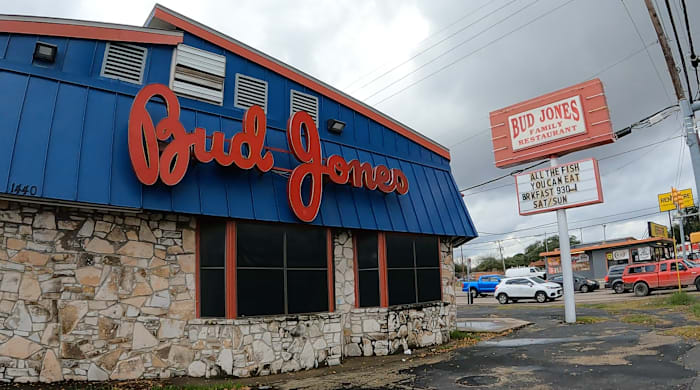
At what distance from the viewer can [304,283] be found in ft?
34.7

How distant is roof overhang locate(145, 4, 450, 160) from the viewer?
1018 cm

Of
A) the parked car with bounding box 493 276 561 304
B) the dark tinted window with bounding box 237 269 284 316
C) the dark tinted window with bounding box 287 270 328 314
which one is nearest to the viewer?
the dark tinted window with bounding box 237 269 284 316

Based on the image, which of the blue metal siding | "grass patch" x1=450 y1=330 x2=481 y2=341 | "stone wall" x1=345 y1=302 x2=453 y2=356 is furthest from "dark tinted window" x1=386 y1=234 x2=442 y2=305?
"grass patch" x1=450 y1=330 x2=481 y2=341

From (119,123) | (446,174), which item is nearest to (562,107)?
(446,174)

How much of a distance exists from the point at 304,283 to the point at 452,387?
397 cm

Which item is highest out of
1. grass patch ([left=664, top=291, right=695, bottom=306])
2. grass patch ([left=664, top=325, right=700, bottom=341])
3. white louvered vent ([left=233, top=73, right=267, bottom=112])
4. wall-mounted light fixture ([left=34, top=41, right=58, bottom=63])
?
white louvered vent ([left=233, top=73, right=267, bottom=112])

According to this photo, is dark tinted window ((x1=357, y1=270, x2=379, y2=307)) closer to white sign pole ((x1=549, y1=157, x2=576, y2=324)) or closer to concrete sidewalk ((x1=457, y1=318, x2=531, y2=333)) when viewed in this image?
concrete sidewalk ((x1=457, y1=318, x2=531, y2=333))

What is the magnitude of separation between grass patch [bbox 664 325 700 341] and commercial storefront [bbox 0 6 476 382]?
6.38m

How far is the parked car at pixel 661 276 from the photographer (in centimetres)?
2546

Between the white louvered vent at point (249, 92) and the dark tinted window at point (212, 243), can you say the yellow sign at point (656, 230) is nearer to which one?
the white louvered vent at point (249, 92)

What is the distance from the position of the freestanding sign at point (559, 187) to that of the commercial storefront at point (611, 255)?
32803mm

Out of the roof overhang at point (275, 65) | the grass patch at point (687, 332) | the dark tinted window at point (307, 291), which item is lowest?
the grass patch at point (687, 332)

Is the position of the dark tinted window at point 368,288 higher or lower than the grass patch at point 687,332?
higher

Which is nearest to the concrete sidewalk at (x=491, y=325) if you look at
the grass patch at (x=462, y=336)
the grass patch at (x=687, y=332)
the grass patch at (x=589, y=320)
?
the grass patch at (x=462, y=336)
